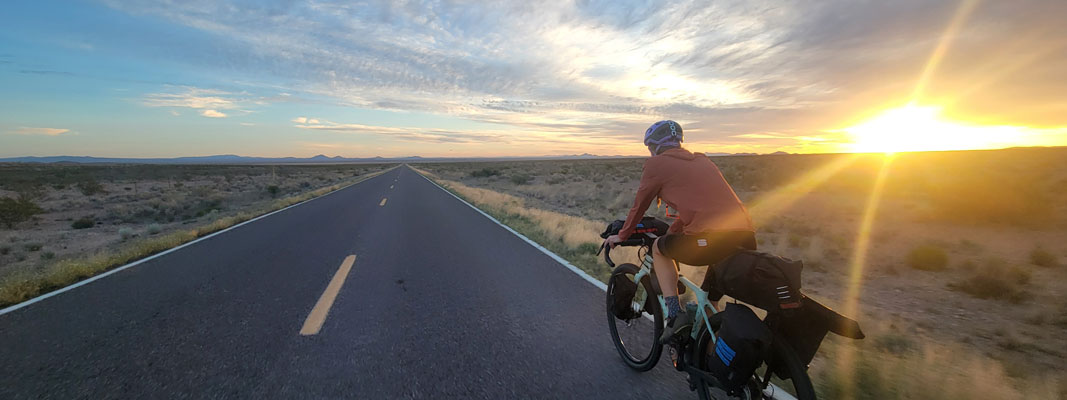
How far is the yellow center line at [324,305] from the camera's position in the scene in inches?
163

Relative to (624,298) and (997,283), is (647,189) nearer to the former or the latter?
(624,298)

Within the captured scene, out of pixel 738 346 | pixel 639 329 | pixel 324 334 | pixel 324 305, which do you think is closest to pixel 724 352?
pixel 738 346

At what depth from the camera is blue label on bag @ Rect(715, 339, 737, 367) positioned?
2209 millimetres

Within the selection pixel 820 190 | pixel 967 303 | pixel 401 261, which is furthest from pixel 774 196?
pixel 401 261

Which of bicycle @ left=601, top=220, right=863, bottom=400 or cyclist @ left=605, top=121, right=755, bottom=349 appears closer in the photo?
bicycle @ left=601, top=220, right=863, bottom=400

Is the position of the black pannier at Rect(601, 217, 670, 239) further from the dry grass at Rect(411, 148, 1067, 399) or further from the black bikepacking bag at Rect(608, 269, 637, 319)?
the dry grass at Rect(411, 148, 1067, 399)

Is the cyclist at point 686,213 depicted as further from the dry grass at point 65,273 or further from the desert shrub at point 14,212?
the desert shrub at point 14,212

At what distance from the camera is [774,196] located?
24562 mm

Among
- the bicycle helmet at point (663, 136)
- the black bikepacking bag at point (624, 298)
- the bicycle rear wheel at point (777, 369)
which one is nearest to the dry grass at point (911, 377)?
the bicycle rear wheel at point (777, 369)

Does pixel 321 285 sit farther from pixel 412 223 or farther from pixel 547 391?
pixel 412 223

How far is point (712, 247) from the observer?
2.66 metres

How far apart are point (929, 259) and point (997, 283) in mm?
2153

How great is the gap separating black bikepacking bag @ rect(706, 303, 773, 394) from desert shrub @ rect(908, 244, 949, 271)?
10.2m

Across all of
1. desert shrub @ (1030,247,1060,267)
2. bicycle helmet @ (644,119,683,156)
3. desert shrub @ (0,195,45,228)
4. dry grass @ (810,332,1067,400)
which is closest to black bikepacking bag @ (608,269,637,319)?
bicycle helmet @ (644,119,683,156)
